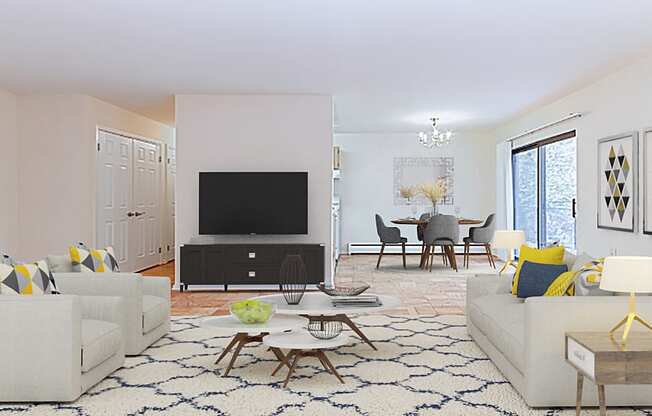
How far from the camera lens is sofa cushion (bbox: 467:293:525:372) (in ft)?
12.9

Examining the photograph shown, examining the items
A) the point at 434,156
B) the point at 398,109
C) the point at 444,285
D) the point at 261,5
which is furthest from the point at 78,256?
the point at 434,156

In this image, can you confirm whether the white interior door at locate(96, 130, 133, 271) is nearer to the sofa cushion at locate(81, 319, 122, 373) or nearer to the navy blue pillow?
the sofa cushion at locate(81, 319, 122, 373)

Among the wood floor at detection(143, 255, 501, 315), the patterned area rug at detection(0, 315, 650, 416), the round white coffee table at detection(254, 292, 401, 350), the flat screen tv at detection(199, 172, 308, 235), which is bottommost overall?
the patterned area rug at detection(0, 315, 650, 416)

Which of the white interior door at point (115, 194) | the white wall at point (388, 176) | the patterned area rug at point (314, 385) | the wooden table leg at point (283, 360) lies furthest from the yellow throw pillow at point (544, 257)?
the white wall at point (388, 176)

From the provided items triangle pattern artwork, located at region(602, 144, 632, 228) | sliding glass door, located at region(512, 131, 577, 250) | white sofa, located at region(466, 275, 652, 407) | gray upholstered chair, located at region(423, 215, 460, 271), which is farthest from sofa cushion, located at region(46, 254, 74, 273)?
gray upholstered chair, located at region(423, 215, 460, 271)

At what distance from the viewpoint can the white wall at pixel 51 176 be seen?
28.8 feet

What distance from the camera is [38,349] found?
149 inches

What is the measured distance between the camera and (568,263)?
209 inches

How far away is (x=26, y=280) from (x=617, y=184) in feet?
17.7

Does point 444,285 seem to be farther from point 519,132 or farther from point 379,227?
point 519,132

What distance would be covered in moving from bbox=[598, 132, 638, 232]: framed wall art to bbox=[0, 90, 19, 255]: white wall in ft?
21.1

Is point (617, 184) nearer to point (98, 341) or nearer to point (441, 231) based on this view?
point (441, 231)

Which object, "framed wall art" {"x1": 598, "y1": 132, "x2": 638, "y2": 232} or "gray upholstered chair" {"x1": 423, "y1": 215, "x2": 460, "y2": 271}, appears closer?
"framed wall art" {"x1": 598, "y1": 132, "x2": 638, "y2": 232}

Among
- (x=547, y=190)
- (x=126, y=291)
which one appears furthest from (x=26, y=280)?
(x=547, y=190)
